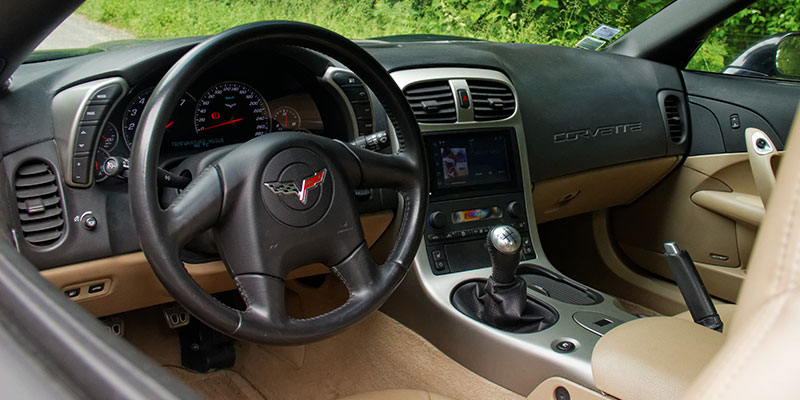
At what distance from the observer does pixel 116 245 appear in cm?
165

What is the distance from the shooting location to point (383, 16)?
5727 millimetres

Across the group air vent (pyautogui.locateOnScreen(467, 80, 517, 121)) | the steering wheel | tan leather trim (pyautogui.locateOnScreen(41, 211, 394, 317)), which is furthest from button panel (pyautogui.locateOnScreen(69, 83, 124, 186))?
air vent (pyautogui.locateOnScreen(467, 80, 517, 121))

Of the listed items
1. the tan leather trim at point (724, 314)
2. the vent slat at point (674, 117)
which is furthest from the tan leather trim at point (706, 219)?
the tan leather trim at point (724, 314)

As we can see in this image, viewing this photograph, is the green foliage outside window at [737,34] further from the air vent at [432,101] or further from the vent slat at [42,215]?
the vent slat at [42,215]

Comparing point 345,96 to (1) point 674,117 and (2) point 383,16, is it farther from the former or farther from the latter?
(2) point 383,16

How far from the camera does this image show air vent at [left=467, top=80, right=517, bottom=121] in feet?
6.99

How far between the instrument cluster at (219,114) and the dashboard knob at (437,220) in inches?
15.7

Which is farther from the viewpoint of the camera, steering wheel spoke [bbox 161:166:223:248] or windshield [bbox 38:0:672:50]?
windshield [bbox 38:0:672:50]

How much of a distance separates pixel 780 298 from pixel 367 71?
1.12m

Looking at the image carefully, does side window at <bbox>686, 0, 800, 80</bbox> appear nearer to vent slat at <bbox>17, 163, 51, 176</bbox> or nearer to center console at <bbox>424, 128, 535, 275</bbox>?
center console at <bbox>424, 128, 535, 275</bbox>

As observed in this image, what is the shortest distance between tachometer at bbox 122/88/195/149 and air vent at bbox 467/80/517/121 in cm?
82

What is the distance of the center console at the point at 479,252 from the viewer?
69.3 inches

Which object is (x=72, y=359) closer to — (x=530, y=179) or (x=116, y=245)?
(x=116, y=245)

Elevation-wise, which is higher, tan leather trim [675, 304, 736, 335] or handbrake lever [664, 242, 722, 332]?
handbrake lever [664, 242, 722, 332]
